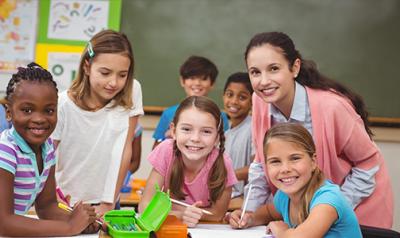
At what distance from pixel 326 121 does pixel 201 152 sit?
1.65 feet

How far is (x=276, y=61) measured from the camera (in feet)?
Result: 6.49

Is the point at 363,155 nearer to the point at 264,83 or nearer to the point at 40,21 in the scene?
the point at 264,83

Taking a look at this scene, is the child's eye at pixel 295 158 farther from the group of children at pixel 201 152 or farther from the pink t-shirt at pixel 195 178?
the pink t-shirt at pixel 195 178

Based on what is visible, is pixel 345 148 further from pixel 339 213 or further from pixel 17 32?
pixel 17 32

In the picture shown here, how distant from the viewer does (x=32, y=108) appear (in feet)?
5.11

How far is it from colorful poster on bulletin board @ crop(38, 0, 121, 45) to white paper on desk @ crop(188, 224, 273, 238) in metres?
2.60

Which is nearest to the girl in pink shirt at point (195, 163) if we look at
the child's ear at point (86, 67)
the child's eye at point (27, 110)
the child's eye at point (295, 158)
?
the child's ear at point (86, 67)

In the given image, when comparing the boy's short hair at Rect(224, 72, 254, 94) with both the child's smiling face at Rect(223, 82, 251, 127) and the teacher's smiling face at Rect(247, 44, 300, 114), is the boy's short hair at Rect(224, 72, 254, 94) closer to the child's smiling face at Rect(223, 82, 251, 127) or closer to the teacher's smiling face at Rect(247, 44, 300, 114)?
the child's smiling face at Rect(223, 82, 251, 127)

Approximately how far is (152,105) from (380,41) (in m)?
1.73

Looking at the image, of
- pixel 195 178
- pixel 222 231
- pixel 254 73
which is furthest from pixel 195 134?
pixel 222 231

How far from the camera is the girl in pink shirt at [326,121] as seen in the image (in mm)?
1938

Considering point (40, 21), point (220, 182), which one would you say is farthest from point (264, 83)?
point (40, 21)

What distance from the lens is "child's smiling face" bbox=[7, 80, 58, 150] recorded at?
1.55 meters

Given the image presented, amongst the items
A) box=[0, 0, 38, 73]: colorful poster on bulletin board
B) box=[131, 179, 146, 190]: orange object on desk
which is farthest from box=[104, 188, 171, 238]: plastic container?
box=[0, 0, 38, 73]: colorful poster on bulletin board
